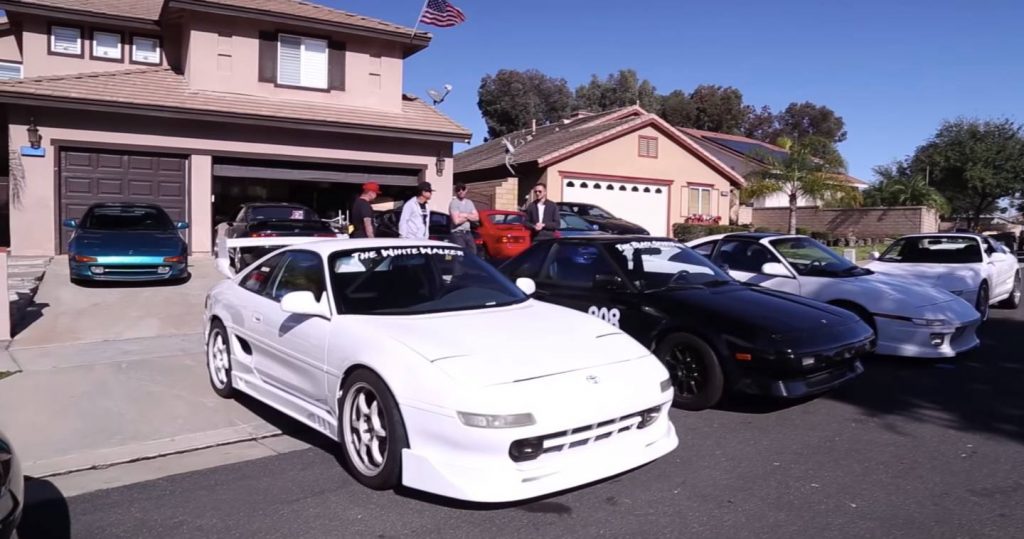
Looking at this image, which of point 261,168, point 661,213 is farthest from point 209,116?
point 661,213

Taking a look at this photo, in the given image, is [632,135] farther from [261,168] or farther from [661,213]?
[261,168]

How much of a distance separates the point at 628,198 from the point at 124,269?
58.6ft

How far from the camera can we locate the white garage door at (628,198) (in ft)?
82.1

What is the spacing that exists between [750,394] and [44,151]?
550 inches

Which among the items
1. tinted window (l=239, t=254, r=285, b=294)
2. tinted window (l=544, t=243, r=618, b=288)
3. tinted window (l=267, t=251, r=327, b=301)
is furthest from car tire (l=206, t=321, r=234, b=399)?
tinted window (l=544, t=243, r=618, b=288)

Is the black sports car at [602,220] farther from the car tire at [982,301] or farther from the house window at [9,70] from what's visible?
the house window at [9,70]

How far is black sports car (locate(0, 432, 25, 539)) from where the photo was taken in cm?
270

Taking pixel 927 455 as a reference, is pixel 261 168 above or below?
above

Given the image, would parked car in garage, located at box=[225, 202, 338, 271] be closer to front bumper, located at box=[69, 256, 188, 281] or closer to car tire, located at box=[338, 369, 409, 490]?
front bumper, located at box=[69, 256, 188, 281]

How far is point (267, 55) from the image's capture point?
1698cm

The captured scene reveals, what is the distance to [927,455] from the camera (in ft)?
16.2

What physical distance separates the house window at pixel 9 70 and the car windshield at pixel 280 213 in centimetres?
1115

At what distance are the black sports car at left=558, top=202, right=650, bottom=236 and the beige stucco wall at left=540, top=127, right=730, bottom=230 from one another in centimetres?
227

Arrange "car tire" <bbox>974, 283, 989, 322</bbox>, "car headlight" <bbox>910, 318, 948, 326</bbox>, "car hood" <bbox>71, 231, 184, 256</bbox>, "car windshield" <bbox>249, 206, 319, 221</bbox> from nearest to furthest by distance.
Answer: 1. "car headlight" <bbox>910, 318, 948, 326</bbox>
2. "car tire" <bbox>974, 283, 989, 322</bbox>
3. "car hood" <bbox>71, 231, 184, 256</bbox>
4. "car windshield" <bbox>249, 206, 319, 221</bbox>
